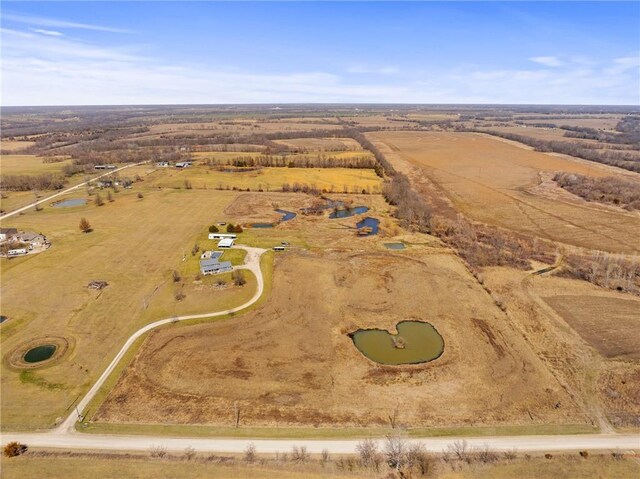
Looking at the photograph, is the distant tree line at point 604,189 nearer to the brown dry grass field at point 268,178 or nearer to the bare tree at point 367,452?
the brown dry grass field at point 268,178

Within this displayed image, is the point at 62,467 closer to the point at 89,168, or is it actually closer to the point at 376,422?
the point at 376,422

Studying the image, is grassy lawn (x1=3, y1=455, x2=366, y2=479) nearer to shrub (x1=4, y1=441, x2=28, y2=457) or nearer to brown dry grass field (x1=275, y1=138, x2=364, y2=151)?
shrub (x1=4, y1=441, x2=28, y2=457)

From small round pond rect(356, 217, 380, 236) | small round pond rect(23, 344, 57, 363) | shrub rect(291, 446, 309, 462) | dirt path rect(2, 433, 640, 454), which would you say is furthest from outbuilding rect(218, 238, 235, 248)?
shrub rect(291, 446, 309, 462)

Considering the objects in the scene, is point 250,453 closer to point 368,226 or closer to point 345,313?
point 345,313

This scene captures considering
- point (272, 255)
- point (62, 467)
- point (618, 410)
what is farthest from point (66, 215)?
point (618, 410)

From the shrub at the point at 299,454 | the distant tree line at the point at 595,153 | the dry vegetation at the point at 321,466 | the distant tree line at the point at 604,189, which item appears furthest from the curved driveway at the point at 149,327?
the distant tree line at the point at 595,153

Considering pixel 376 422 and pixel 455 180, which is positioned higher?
pixel 455 180
